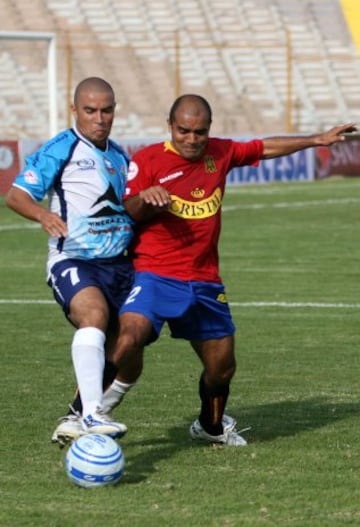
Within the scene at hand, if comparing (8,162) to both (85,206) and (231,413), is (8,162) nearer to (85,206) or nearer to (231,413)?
(231,413)

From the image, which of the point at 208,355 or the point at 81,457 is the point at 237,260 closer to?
the point at 208,355

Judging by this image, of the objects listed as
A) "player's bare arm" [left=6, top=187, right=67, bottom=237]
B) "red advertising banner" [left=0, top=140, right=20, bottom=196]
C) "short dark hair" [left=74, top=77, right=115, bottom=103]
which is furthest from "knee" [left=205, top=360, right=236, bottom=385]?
"red advertising banner" [left=0, top=140, right=20, bottom=196]

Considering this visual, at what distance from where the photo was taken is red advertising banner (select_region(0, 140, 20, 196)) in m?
27.3

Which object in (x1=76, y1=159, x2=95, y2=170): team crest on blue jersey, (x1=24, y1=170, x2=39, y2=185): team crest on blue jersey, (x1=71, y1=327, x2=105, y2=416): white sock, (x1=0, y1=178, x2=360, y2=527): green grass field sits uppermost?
(x1=76, y1=159, x2=95, y2=170): team crest on blue jersey

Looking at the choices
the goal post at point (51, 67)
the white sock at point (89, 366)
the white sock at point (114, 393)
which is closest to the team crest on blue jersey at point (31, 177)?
the white sock at point (89, 366)

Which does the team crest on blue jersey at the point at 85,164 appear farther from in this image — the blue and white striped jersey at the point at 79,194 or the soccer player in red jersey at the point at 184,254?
the soccer player in red jersey at the point at 184,254

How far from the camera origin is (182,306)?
722cm

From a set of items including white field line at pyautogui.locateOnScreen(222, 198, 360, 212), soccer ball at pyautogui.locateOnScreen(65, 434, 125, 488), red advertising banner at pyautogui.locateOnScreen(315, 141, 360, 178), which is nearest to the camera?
soccer ball at pyautogui.locateOnScreen(65, 434, 125, 488)

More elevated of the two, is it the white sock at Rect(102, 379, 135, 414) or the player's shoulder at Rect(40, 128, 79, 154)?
the player's shoulder at Rect(40, 128, 79, 154)

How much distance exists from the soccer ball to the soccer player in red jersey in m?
0.74

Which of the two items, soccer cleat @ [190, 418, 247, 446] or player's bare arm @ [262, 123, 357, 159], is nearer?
soccer cleat @ [190, 418, 247, 446]

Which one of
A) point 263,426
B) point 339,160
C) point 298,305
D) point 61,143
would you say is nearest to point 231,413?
point 263,426

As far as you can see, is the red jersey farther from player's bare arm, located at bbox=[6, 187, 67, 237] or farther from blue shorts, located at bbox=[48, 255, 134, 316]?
player's bare arm, located at bbox=[6, 187, 67, 237]

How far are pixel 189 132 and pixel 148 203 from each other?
59cm
